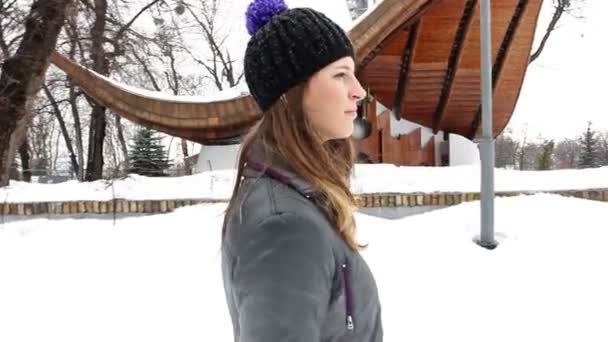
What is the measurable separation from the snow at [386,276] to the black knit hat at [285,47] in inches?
113

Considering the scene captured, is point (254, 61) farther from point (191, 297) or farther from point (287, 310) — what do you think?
point (191, 297)

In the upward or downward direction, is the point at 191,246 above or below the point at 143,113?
below

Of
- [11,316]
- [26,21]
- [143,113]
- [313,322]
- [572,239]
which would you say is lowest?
[11,316]

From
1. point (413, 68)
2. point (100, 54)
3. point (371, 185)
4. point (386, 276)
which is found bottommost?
point (386, 276)

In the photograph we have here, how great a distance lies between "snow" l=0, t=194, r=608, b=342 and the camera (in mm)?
5039

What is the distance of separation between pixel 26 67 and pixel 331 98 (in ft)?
29.8

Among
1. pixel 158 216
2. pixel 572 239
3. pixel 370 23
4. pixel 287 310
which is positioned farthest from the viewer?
pixel 370 23

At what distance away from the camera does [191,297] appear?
5.80 m

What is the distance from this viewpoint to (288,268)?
3.25 ft

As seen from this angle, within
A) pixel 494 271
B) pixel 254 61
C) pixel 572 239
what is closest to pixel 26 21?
pixel 494 271

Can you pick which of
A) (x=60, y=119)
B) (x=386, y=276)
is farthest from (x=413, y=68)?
(x=60, y=119)

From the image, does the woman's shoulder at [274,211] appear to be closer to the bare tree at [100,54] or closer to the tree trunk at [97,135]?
the bare tree at [100,54]

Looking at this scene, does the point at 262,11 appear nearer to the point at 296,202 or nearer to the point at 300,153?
the point at 300,153

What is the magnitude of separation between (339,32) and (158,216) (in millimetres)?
7488
